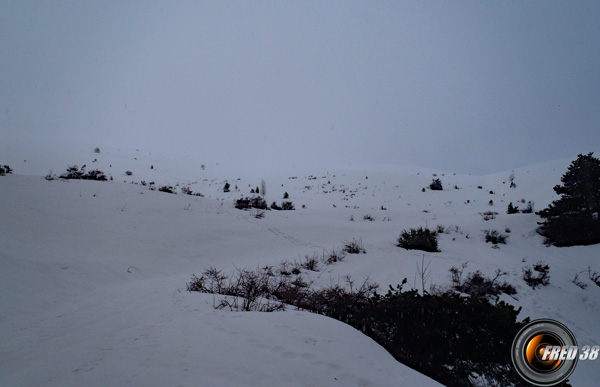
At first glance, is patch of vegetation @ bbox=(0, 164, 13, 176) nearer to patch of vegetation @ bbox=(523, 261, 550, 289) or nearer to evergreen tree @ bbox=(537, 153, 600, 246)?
patch of vegetation @ bbox=(523, 261, 550, 289)

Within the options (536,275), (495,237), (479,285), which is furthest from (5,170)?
(495,237)

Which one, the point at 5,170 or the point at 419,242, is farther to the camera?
the point at 5,170

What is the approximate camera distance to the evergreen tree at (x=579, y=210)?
7.58 meters

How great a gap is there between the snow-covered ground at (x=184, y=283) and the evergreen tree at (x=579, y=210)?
53 centimetres

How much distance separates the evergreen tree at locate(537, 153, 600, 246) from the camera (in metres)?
7.58

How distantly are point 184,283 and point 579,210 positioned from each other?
11273mm

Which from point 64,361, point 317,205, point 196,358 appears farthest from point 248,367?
point 317,205

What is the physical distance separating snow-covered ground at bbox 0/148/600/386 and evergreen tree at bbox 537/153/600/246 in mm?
529

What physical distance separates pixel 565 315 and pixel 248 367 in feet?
21.6

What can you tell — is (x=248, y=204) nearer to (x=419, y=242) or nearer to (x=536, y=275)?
(x=419, y=242)

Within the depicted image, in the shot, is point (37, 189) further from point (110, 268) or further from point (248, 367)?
point (248, 367)

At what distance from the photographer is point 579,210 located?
7832mm

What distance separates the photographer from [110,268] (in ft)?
17.7

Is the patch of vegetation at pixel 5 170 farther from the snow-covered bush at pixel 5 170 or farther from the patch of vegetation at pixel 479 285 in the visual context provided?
the patch of vegetation at pixel 479 285
